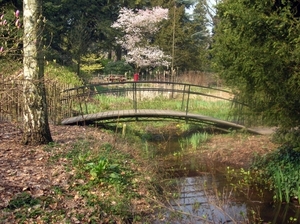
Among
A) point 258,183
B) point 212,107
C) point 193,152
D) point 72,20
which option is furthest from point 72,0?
point 258,183

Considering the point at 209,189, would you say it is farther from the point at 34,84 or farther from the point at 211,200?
the point at 34,84

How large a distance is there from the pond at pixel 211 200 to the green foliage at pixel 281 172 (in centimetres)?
20

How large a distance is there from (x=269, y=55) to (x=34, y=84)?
144 inches

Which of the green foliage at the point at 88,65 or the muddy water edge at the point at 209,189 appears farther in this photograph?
the green foliage at the point at 88,65

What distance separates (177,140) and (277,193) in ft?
17.1

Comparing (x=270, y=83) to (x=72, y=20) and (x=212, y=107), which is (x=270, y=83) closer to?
(x=212, y=107)

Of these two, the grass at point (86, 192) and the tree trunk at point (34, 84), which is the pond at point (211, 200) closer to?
the grass at point (86, 192)

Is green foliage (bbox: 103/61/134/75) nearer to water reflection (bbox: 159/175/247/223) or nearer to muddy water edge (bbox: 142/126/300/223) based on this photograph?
muddy water edge (bbox: 142/126/300/223)

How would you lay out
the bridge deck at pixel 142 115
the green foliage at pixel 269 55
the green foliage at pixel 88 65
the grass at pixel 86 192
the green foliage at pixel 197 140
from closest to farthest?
1. the grass at pixel 86 192
2. the green foliage at pixel 269 55
3. the green foliage at pixel 197 140
4. the bridge deck at pixel 142 115
5. the green foliage at pixel 88 65

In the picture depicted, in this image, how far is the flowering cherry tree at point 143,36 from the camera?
23823 millimetres

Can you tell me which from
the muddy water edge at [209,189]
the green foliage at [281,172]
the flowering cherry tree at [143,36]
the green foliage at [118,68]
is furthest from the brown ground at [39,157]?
the green foliage at [118,68]

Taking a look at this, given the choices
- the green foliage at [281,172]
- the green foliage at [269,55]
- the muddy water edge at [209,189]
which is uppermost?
the green foliage at [269,55]

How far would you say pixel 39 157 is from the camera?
570 cm

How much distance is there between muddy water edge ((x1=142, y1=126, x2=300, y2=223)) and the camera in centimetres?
504
